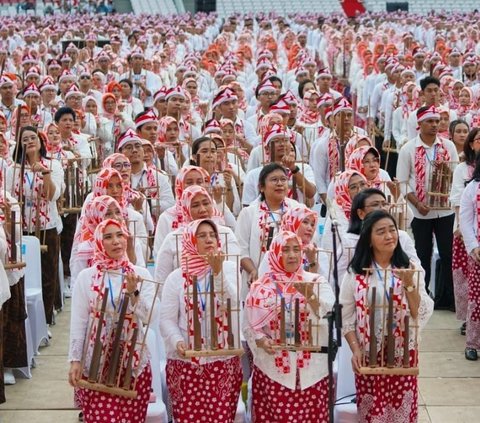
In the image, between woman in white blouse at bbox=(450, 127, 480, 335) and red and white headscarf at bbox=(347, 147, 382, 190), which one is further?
woman in white blouse at bbox=(450, 127, 480, 335)

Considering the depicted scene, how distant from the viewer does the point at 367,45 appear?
26266 mm

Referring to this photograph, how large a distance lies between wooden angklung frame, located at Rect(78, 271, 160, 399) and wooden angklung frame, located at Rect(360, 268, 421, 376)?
117 cm

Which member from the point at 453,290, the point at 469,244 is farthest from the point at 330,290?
the point at 453,290

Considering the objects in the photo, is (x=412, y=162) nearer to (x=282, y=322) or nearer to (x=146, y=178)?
(x=146, y=178)

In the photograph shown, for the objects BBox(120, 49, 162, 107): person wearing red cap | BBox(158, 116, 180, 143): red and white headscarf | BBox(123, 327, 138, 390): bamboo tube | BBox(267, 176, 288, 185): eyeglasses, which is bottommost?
BBox(123, 327, 138, 390): bamboo tube

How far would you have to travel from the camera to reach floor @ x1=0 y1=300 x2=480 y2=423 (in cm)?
861

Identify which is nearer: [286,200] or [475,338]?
[286,200]

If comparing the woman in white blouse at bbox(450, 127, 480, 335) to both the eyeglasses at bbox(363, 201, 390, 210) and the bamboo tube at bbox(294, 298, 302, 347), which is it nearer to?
the eyeglasses at bbox(363, 201, 390, 210)

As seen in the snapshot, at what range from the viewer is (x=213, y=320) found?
6.84 m

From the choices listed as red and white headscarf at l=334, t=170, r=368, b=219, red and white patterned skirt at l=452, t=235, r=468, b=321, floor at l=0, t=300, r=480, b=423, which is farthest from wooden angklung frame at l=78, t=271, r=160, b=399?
red and white patterned skirt at l=452, t=235, r=468, b=321

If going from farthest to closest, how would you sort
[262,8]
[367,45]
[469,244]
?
[262,8] → [367,45] → [469,244]

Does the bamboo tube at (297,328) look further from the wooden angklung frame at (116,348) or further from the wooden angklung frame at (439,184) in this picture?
the wooden angklung frame at (439,184)

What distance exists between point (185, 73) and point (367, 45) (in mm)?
8394

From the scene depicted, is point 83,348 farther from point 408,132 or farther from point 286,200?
point 408,132
